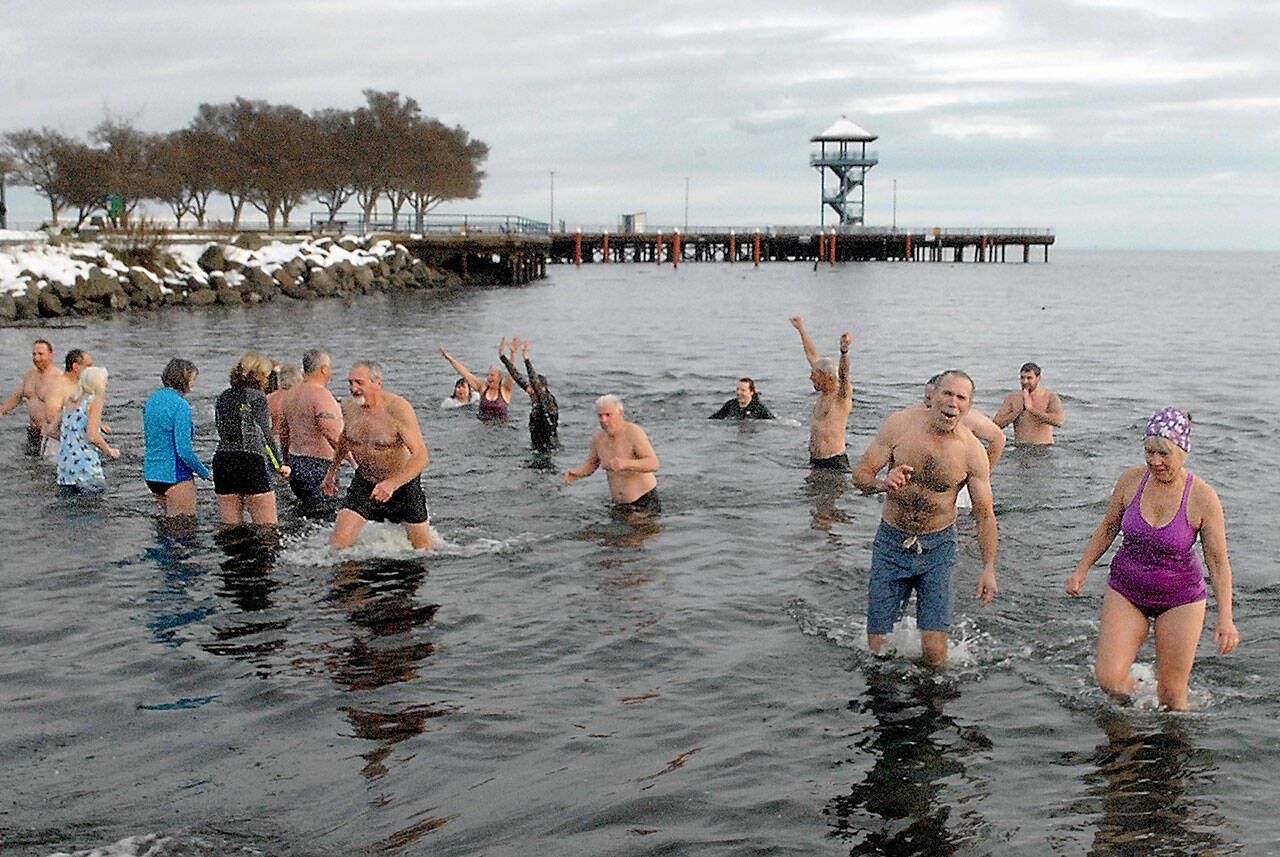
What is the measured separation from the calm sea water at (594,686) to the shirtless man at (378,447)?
27.1 inches

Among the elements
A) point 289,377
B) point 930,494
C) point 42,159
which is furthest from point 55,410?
point 42,159

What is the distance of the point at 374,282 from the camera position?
59.0m

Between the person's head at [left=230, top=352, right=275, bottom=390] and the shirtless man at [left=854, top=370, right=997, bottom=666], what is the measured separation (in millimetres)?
5459

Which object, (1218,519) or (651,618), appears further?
(651,618)

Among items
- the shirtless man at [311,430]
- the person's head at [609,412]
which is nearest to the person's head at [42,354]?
the shirtless man at [311,430]

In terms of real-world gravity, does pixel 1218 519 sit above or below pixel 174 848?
above

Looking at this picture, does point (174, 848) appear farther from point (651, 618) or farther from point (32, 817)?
point (651, 618)

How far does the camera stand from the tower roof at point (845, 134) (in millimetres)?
112875

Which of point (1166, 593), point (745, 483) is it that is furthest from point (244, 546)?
point (1166, 593)

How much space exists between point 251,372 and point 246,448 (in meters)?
0.64

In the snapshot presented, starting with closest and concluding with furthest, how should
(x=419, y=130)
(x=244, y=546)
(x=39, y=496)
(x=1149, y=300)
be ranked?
(x=244, y=546) → (x=39, y=496) → (x=1149, y=300) → (x=419, y=130)

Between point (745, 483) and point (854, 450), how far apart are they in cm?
290

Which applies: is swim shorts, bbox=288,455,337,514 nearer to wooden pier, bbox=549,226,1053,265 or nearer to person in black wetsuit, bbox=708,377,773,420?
person in black wetsuit, bbox=708,377,773,420

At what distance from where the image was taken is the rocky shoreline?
40.0 metres
